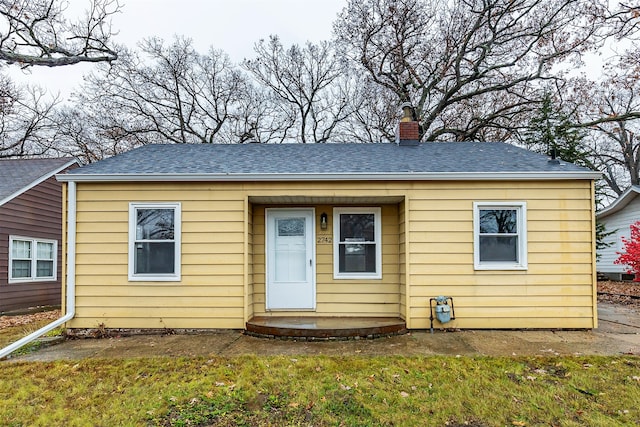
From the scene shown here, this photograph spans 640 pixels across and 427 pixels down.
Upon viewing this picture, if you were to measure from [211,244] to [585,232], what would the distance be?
249 inches

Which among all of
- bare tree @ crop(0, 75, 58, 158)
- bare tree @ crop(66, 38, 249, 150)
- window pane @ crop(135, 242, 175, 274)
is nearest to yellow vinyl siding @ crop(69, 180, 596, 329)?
window pane @ crop(135, 242, 175, 274)

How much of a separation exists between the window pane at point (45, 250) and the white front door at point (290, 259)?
27.9 ft

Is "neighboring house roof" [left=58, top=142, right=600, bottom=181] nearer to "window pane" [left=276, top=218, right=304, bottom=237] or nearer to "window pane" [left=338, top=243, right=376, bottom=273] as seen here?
"window pane" [left=276, top=218, right=304, bottom=237]

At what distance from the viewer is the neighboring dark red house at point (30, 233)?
11.1 m

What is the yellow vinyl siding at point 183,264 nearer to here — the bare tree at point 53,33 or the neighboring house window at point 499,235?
the neighboring house window at point 499,235

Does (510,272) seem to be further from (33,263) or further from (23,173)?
(23,173)

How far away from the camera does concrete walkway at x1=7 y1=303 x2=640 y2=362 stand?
573 centimetres

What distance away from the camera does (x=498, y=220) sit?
714 cm

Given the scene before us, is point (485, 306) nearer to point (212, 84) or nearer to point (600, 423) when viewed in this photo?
point (600, 423)

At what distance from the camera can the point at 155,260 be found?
715cm

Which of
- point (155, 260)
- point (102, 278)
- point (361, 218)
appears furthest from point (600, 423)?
point (102, 278)

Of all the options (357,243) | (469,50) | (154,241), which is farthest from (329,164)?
(469,50)

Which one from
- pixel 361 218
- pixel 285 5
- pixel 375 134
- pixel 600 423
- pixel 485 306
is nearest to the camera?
pixel 600 423

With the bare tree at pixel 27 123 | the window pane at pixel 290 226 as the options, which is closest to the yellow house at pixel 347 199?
the window pane at pixel 290 226
